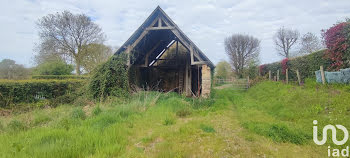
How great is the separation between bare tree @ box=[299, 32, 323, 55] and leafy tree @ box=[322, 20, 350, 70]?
66.1 feet

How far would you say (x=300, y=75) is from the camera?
10.8 m

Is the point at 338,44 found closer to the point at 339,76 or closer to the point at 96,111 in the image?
the point at 339,76

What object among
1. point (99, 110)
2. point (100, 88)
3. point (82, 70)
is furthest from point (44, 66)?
point (99, 110)

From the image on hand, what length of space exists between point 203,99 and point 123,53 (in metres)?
5.31

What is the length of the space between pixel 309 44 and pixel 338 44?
22.4 m

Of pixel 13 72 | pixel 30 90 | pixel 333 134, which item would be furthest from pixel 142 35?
pixel 13 72

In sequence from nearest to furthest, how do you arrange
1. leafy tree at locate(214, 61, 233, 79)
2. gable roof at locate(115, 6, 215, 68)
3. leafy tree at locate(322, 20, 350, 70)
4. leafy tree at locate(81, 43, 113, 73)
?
1. leafy tree at locate(322, 20, 350, 70)
2. gable roof at locate(115, 6, 215, 68)
3. leafy tree at locate(81, 43, 113, 73)
4. leafy tree at locate(214, 61, 233, 79)

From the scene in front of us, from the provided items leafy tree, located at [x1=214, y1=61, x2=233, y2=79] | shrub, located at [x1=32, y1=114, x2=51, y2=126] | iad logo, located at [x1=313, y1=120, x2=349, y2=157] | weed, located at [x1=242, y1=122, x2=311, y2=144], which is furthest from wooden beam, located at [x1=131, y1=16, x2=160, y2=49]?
leafy tree, located at [x1=214, y1=61, x2=233, y2=79]

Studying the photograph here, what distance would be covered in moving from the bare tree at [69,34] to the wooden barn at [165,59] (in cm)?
1650

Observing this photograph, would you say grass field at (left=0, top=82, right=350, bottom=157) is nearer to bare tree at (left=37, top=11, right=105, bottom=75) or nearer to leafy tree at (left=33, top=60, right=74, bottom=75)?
leafy tree at (left=33, top=60, right=74, bottom=75)

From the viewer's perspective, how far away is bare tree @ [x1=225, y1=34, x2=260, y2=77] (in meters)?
32.3

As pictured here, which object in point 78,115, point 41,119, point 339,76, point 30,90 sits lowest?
point 41,119

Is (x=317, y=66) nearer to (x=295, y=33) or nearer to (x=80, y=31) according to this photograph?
(x=295, y=33)

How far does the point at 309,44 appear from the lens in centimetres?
2455
